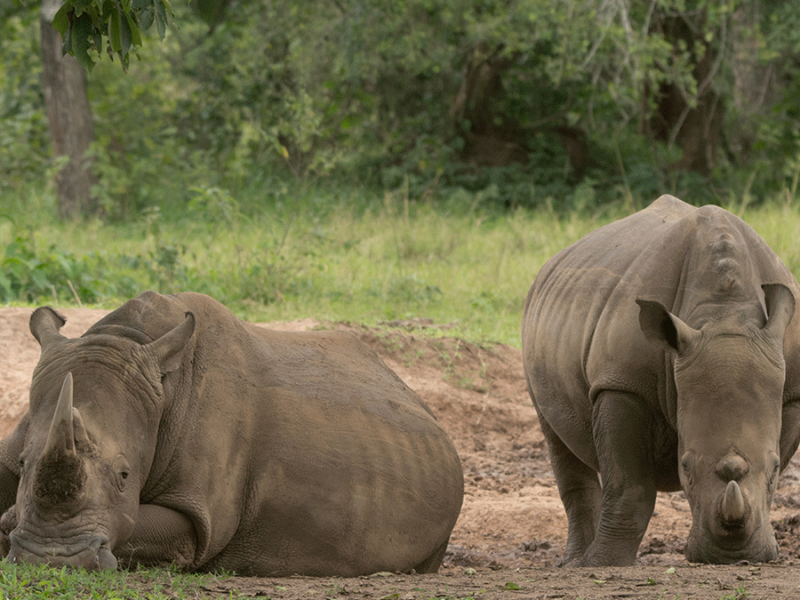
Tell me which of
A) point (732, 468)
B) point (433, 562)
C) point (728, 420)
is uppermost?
point (728, 420)

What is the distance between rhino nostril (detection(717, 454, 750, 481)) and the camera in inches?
155

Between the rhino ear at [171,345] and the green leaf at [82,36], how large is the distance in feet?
3.44

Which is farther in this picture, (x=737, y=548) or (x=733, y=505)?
(x=737, y=548)

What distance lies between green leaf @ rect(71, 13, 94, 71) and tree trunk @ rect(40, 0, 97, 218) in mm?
10933

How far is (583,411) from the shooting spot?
5047mm

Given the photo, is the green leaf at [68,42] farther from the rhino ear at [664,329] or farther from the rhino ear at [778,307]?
the rhino ear at [778,307]

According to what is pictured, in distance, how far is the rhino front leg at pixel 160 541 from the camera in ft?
12.5

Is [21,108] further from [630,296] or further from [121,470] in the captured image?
[121,470]

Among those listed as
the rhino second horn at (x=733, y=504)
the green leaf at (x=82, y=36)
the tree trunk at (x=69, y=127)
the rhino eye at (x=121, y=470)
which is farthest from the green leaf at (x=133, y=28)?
the tree trunk at (x=69, y=127)

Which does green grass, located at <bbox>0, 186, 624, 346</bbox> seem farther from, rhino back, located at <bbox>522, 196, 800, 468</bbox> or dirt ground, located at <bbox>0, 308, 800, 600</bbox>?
rhino back, located at <bbox>522, 196, 800, 468</bbox>

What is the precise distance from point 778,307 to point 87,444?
274 cm

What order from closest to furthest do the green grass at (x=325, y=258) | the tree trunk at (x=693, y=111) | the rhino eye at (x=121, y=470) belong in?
the rhino eye at (x=121, y=470) → the green grass at (x=325, y=258) → the tree trunk at (x=693, y=111)

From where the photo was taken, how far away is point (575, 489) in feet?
18.8

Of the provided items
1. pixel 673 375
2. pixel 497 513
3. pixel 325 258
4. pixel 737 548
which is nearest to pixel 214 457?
pixel 673 375
